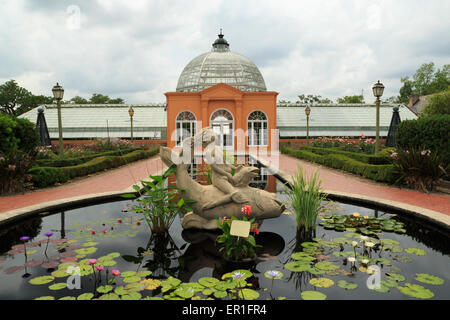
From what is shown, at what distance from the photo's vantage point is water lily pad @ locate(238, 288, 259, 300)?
254 cm

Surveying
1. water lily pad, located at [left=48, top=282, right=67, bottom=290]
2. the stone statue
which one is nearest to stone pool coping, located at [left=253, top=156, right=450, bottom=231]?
the stone statue

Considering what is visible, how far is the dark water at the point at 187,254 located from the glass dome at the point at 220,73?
72.6ft

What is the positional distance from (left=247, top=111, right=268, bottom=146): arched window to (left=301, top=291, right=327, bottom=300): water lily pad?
69.8ft

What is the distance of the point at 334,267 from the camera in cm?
309

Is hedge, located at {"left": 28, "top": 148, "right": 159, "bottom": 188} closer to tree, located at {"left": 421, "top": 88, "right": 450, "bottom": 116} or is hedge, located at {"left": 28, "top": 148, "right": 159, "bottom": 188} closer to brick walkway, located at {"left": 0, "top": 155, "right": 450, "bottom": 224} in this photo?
brick walkway, located at {"left": 0, "top": 155, "right": 450, "bottom": 224}

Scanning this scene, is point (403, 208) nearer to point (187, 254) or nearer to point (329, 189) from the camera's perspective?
point (329, 189)

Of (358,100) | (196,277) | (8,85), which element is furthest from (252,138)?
(358,100)

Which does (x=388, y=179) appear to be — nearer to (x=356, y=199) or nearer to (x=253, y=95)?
(x=356, y=199)

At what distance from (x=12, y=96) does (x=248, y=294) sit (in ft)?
155

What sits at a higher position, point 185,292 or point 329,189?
point 329,189

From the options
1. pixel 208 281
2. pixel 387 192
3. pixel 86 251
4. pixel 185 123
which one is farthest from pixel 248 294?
pixel 185 123

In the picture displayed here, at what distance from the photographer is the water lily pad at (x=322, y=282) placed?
2740mm

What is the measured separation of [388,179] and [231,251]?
22.4ft

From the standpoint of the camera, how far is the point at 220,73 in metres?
26.1
